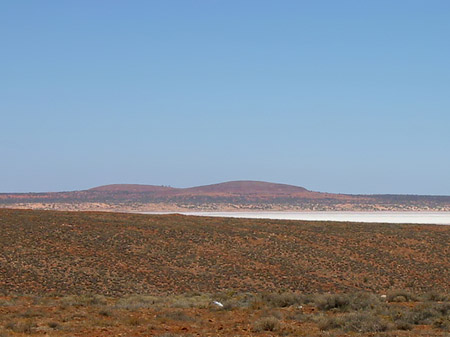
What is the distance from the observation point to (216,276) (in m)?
37.7

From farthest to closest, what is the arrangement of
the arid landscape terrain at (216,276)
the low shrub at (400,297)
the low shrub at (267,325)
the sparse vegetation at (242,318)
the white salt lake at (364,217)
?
1. the white salt lake at (364,217)
2. the low shrub at (400,297)
3. the arid landscape terrain at (216,276)
4. the low shrub at (267,325)
5. the sparse vegetation at (242,318)

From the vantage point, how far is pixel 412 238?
5141 centimetres

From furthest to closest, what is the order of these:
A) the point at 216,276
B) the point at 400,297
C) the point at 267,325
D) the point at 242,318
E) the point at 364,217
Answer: the point at 364,217 < the point at 216,276 < the point at 400,297 < the point at 242,318 < the point at 267,325

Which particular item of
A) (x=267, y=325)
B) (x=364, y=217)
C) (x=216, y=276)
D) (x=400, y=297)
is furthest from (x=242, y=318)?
(x=364, y=217)

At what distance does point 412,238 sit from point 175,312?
108 feet

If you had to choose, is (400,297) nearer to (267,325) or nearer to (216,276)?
(267,325)

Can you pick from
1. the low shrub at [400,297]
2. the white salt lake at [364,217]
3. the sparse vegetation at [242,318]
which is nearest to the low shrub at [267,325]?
the sparse vegetation at [242,318]

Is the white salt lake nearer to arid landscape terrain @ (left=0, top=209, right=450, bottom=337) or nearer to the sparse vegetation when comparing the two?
arid landscape terrain @ (left=0, top=209, right=450, bottom=337)

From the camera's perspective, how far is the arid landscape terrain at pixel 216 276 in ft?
67.1

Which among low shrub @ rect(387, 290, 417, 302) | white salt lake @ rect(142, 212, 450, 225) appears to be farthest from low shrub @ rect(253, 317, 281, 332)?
white salt lake @ rect(142, 212, 450, 225)

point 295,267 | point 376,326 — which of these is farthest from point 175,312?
point 295,267

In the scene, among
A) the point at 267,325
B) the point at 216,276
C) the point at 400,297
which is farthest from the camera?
the point at 216,276

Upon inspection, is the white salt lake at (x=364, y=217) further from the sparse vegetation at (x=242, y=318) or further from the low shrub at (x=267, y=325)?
the low shrub at (x=267, y=325)

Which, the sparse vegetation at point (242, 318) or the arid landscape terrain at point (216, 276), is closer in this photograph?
the sparse vegetation at point (242, 318)
